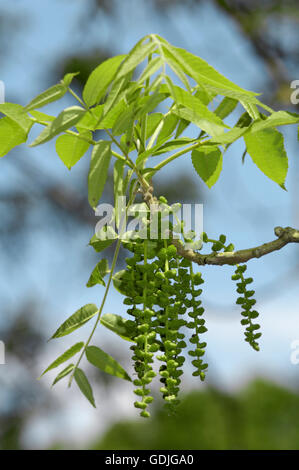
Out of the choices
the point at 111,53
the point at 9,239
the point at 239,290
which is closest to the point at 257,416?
the point at 9,239

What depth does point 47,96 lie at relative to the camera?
52 cm

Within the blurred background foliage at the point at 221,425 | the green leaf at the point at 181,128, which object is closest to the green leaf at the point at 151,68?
the green leaf at the point at 181,128

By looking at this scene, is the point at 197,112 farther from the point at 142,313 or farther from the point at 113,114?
the point at 142,313

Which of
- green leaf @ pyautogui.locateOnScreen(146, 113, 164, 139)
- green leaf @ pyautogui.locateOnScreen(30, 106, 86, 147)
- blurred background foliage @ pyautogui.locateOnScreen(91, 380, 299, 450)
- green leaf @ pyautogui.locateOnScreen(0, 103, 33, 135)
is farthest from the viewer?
blurred background foliage @ pyautogui.locateOnScreen(91, 380, 299, 450)

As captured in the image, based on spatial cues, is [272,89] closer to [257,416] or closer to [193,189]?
[193,189]

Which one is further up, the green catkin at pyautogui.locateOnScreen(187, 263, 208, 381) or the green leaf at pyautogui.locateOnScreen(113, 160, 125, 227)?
the green leaf at pyautogui.locateOnScreen(113, 160, 125, 227)

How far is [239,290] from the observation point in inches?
24.7

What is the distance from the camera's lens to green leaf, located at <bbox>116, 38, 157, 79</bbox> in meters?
0.48

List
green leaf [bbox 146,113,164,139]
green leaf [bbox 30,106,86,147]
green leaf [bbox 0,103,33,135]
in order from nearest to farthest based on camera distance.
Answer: green leaf [bbox 30,106,86,147], green leaf [bbox 0,103,33,135], green leaf [bbox 146,113,164,139]

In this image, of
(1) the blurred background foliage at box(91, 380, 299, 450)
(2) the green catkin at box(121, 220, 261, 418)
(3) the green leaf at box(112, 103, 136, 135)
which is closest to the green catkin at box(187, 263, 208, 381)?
(2) the green catkin at box(121, 220, 261, 418)

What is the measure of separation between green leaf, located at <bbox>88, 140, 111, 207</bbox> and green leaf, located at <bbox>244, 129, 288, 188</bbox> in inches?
8.1

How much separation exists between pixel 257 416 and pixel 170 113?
14.4ft

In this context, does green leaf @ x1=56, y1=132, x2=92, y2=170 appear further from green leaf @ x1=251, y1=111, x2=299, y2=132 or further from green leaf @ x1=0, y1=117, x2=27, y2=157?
green leaf @ x1=251, y1=111, x2=299, y2=132

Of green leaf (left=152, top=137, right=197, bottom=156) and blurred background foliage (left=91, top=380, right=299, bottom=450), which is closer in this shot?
green leaf (left=152, top=137, right=197, bottom=156)
